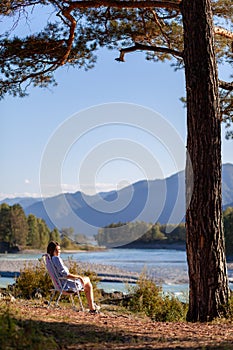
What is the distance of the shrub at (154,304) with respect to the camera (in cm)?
724

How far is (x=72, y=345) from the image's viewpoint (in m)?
3.77

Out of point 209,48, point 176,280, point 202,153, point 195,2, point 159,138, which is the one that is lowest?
point 176,280

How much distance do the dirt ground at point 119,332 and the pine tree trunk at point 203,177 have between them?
0.58m

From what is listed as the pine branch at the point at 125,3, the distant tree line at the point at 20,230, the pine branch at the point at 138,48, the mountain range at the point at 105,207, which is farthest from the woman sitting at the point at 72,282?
the distant tree line at the point at 20,230

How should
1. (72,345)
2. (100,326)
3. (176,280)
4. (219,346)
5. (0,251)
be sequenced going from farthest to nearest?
(0,251)
(176,280)
(100,326)
(219,346)
(72,345)

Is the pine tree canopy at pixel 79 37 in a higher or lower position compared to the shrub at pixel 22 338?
higher

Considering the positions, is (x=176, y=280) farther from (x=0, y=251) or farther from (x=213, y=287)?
(x=0, y=251)

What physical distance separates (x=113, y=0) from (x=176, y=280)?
16131 mm

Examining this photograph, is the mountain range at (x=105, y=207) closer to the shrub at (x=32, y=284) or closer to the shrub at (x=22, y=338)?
the shrub at (x=32, y=284)

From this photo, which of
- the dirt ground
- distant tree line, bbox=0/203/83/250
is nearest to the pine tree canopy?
the dirt ground

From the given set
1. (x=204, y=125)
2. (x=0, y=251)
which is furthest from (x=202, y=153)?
(x=0, y=251)

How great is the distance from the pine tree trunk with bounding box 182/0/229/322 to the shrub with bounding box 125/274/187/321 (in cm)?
102

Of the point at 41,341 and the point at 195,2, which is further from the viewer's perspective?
the point at 195,2

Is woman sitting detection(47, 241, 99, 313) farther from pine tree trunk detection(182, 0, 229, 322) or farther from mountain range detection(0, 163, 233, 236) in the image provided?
mountain range detection(0, 163, 233, 236)
